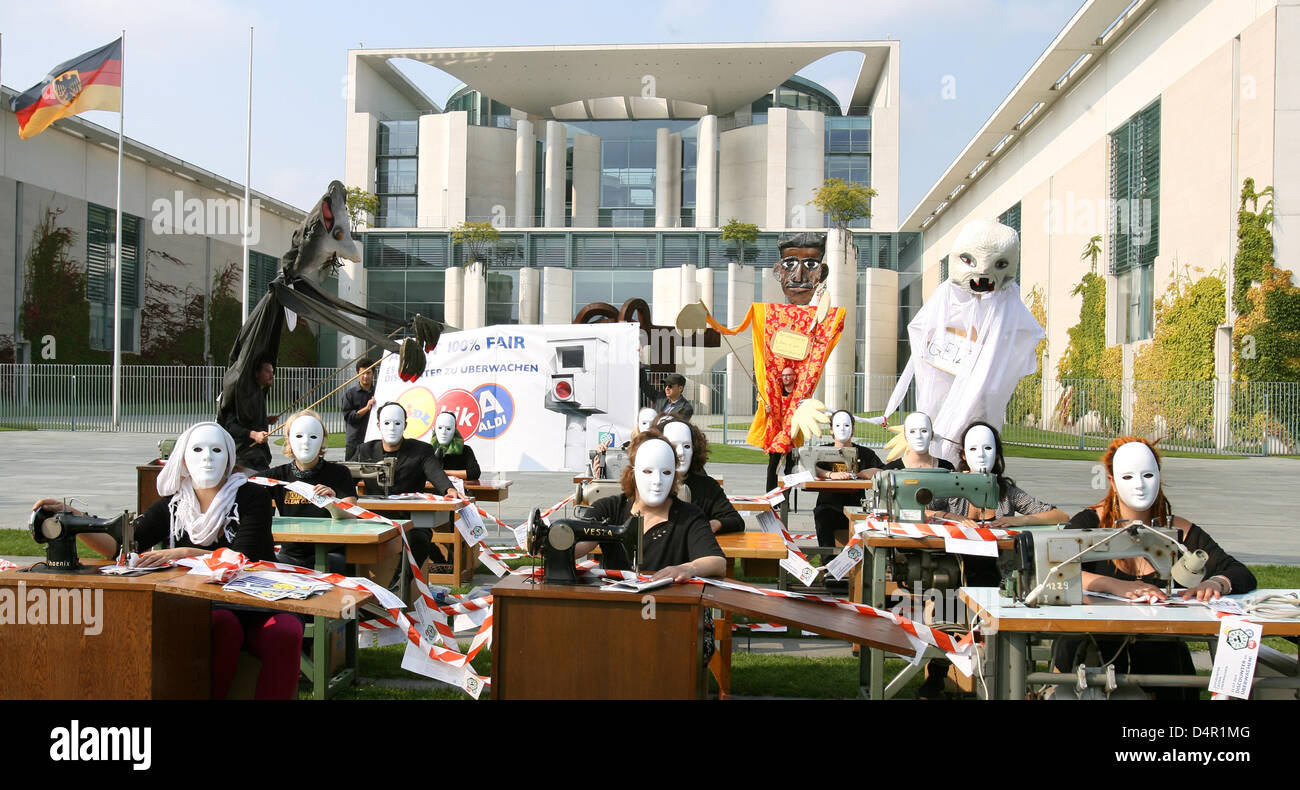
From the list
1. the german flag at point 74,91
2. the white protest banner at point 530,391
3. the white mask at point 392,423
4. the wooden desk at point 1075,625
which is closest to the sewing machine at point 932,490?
the wooden desk at point 1075,625

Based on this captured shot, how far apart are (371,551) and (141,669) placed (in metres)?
2.00

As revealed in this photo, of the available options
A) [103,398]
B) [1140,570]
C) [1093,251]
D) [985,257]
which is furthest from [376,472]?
[1093,251]

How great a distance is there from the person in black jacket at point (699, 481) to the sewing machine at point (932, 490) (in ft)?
3.09

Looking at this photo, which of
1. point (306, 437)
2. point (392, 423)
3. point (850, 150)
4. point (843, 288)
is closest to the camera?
point (306, 437)

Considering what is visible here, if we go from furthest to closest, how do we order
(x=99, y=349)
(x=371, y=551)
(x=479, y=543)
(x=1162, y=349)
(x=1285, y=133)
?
(x=99, y=349) < (x=1162, y=349) < (x=1285, y=133) < (x=479, y=543) < (x=371, y=551)

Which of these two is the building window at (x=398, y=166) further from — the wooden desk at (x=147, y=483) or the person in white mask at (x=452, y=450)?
the wooden desk at (x=147, y=483)

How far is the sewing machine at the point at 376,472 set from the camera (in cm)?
703

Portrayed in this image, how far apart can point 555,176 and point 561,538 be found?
43.1 meters

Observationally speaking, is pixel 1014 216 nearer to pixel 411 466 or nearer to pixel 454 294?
pixel 454 294

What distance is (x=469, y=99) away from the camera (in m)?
50.4

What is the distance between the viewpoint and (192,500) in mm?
4398

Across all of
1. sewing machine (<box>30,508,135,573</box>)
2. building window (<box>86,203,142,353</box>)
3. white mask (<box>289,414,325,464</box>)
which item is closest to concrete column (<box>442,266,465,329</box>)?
building window (<box>86,203,142,353</box>)
